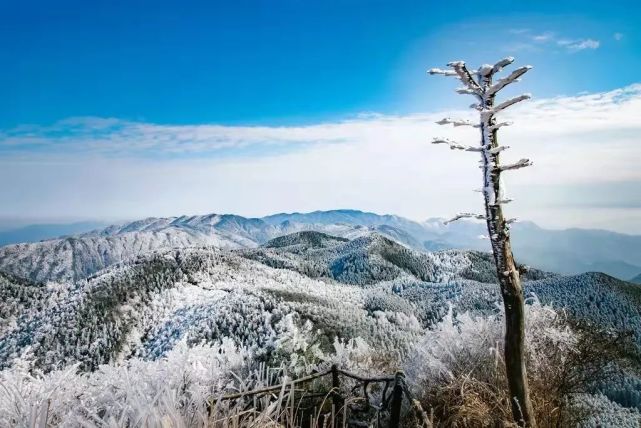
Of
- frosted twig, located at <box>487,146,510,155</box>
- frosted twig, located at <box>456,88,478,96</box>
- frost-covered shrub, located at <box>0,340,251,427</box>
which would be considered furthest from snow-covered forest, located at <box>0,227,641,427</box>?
frosted twig, located at <box>456,88,478,96</box>

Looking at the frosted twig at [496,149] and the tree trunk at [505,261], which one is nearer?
the frosted twig at [496,149]

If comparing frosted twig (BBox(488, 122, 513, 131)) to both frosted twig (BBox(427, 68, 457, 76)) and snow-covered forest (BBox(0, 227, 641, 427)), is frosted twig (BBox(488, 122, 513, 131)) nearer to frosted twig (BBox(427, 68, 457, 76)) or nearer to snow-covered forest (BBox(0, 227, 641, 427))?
frosted twig (BBox(427, 68, 457, 76))

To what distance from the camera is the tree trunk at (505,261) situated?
17.6 ft

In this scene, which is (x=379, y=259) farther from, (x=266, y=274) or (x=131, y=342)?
(x=131, y=342)

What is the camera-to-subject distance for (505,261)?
214 inches

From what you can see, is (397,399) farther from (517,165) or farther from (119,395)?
(119,395)

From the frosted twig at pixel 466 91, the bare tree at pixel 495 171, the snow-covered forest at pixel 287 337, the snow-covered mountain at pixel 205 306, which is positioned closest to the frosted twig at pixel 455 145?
the bare tree at pixel 495 171

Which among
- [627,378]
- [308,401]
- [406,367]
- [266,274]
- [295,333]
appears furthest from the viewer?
[266,274]

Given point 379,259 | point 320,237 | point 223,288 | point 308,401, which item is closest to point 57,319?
point 223,288

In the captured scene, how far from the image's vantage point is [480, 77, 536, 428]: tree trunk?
17.6ft

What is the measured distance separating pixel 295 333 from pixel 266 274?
65.7m

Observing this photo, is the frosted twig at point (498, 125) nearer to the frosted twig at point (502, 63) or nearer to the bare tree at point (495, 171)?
the bare tree at point (495, 171)

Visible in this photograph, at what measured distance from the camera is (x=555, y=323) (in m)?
9.08

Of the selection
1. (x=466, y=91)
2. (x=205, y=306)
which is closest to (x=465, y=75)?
(x=466, y=91)
